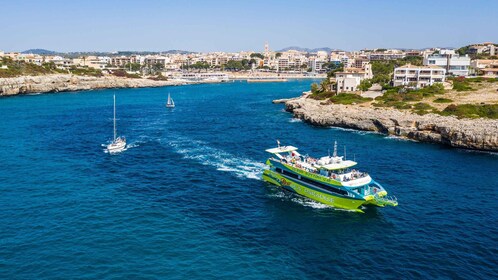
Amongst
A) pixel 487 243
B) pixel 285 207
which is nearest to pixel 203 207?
pixel 285 207

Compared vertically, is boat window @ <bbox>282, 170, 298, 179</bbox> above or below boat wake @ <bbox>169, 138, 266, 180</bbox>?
above

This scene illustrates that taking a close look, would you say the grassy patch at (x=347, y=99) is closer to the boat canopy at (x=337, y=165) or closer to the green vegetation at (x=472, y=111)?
the green vegetation at (x=472, y=111)

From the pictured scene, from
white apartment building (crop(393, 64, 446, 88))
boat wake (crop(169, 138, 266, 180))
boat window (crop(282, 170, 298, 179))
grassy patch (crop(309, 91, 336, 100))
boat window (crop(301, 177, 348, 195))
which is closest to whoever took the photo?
boat window (crop(301, 177, 348, 195))

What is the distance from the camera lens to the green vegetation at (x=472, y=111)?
289ft

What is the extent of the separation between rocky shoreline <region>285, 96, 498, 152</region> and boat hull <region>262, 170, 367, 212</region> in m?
39.0

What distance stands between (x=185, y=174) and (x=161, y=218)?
17587 mm

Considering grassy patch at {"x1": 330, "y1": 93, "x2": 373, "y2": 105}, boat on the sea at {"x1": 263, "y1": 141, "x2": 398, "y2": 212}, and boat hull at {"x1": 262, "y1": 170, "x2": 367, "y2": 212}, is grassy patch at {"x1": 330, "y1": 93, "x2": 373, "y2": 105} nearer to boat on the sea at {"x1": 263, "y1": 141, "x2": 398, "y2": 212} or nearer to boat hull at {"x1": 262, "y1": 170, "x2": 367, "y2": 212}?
boat on the sea at {"x1": 263, "y1": 141, "x2": 398, "y2": 212}

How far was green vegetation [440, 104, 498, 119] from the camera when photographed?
8807 centimetres

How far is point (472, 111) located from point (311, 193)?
57.8m

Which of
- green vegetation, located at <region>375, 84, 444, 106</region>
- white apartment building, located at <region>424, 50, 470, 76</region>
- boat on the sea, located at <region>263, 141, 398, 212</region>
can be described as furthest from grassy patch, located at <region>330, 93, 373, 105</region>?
white apartment building, located at <region>424, 50, 470, 76</region>

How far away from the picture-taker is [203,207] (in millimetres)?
50125

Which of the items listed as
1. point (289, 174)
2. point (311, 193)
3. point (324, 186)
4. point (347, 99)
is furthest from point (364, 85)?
point (324, 186)

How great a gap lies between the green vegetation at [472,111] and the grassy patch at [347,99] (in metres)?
27.4

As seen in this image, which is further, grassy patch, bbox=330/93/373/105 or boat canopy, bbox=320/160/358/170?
grassy patch, bbox=330/93/373/105
